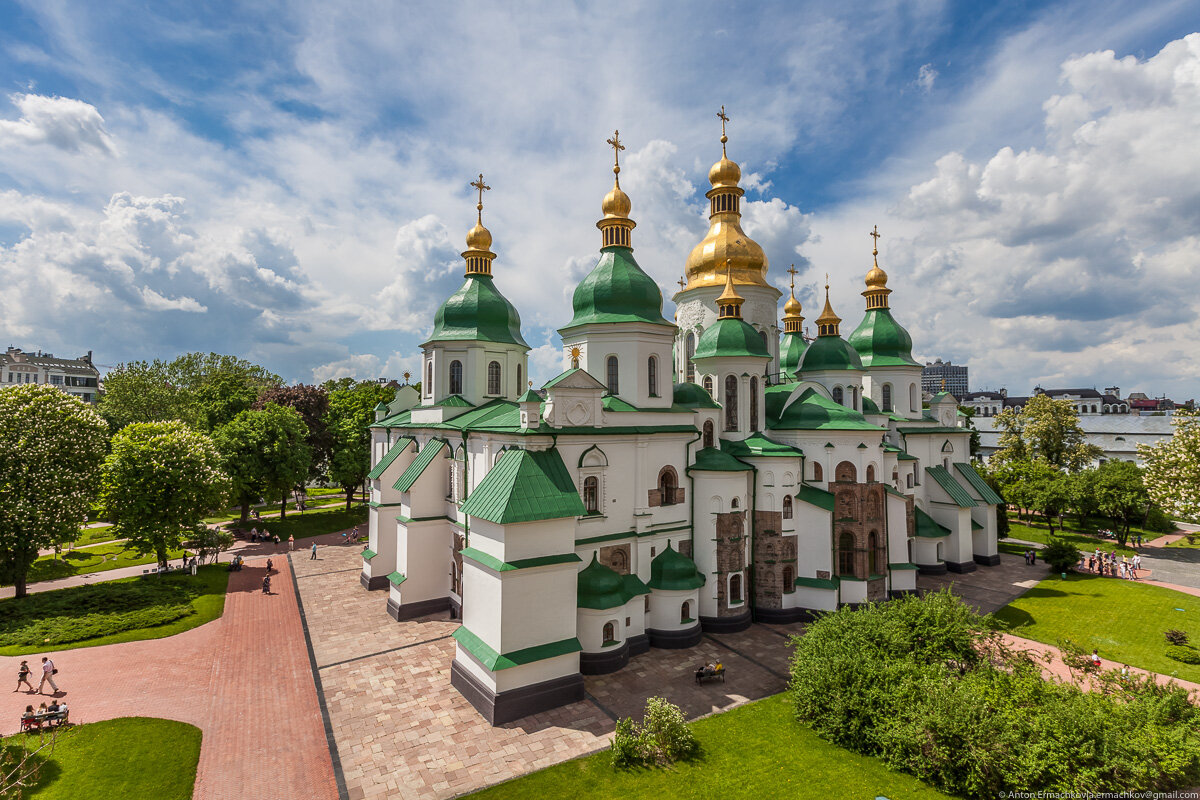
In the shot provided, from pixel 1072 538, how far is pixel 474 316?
46.5 meters

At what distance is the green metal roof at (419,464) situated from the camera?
23.1 meters

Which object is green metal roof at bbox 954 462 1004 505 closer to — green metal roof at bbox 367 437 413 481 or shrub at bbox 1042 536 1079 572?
shrub at bbox 1042 536 1079 572

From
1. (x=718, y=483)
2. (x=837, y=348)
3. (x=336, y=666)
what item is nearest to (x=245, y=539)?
(x=336, y=666)

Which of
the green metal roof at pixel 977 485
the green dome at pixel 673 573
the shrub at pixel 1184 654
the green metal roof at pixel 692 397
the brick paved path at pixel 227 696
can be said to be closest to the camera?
the brick paved path at pixel 227 696

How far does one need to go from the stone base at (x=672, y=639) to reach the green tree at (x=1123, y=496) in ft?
116

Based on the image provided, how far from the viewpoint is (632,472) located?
20422 millimetres

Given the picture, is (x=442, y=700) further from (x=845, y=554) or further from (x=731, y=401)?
(x=845, y=554)

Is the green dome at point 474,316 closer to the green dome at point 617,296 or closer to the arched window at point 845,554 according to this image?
the green dome at point 617,296

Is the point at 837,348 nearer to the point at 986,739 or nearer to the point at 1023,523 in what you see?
the point at 986,739

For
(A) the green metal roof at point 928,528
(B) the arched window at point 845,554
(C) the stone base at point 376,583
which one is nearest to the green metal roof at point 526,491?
(C) the stone base at point 376,583

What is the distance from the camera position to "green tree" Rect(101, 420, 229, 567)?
25672mm

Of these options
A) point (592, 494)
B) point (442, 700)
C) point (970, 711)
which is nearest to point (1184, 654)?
point (970, 711)

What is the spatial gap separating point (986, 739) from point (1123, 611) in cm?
1997

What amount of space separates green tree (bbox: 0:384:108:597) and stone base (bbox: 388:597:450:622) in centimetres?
1436
